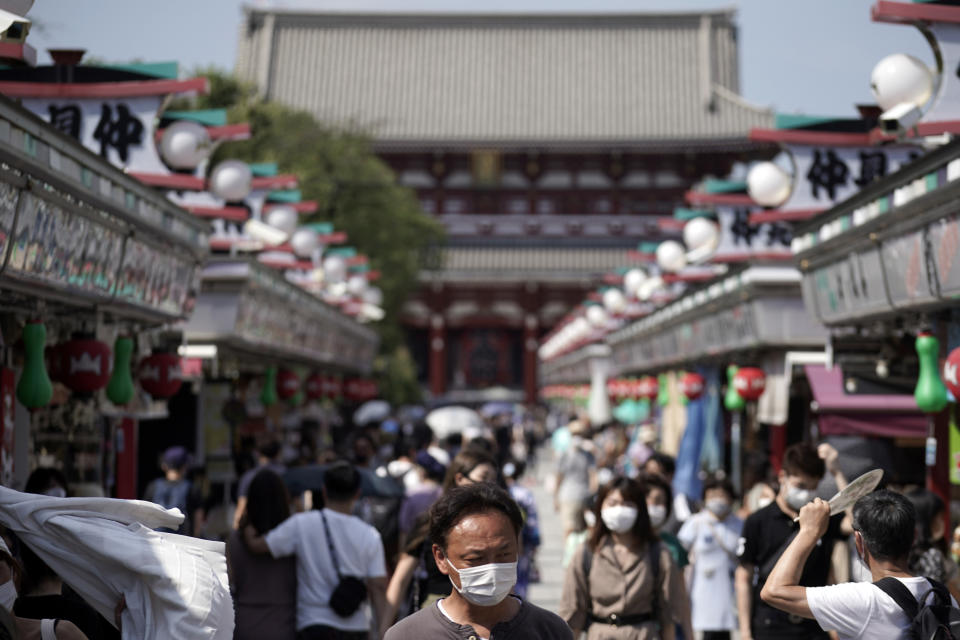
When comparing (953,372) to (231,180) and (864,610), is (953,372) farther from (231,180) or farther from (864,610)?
(231,180)

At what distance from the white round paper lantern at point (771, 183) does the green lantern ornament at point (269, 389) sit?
6591mm

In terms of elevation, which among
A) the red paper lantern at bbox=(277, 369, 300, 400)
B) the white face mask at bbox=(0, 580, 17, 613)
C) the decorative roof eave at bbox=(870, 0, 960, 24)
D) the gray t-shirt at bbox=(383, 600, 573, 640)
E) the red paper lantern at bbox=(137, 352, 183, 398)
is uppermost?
the decorative roof eave at bbox=(870, 0, 960, 24)

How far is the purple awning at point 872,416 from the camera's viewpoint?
10.2 meters

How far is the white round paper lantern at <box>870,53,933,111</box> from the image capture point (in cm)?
768

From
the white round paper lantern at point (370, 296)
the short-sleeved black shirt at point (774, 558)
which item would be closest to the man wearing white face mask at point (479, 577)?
the short-sleeved black shirt at point (774, 558)

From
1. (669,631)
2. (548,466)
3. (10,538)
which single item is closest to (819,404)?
(669,631)

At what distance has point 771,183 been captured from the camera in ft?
38.5

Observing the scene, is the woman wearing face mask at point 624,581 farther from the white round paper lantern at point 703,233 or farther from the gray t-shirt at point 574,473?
the white round paper lantern at point 703,233

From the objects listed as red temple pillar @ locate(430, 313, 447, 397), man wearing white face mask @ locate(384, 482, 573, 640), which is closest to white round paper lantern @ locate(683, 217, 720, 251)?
man wearing white face mask @ locate(384, 482, 573, 640)

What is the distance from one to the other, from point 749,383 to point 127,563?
373 inches

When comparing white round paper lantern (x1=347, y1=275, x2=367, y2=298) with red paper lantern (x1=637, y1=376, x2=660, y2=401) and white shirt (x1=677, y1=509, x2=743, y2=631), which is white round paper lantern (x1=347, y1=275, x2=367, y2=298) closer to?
red paper lantern (x1=637, y1=376, x2=660, y2=401)

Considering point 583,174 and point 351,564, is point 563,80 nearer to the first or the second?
point 583,174

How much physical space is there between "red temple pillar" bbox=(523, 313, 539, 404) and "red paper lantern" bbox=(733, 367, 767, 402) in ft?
119

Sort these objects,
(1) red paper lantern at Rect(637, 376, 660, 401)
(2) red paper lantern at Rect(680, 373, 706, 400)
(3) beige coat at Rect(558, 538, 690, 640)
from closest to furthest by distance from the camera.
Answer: (3) beige coat at Rect(558, 538, 690, 640)
(2) red paper lantern at Rect(680, 373, 706, 400)
(1) red paper lantern at Rect(637, 376, 660, 401)
